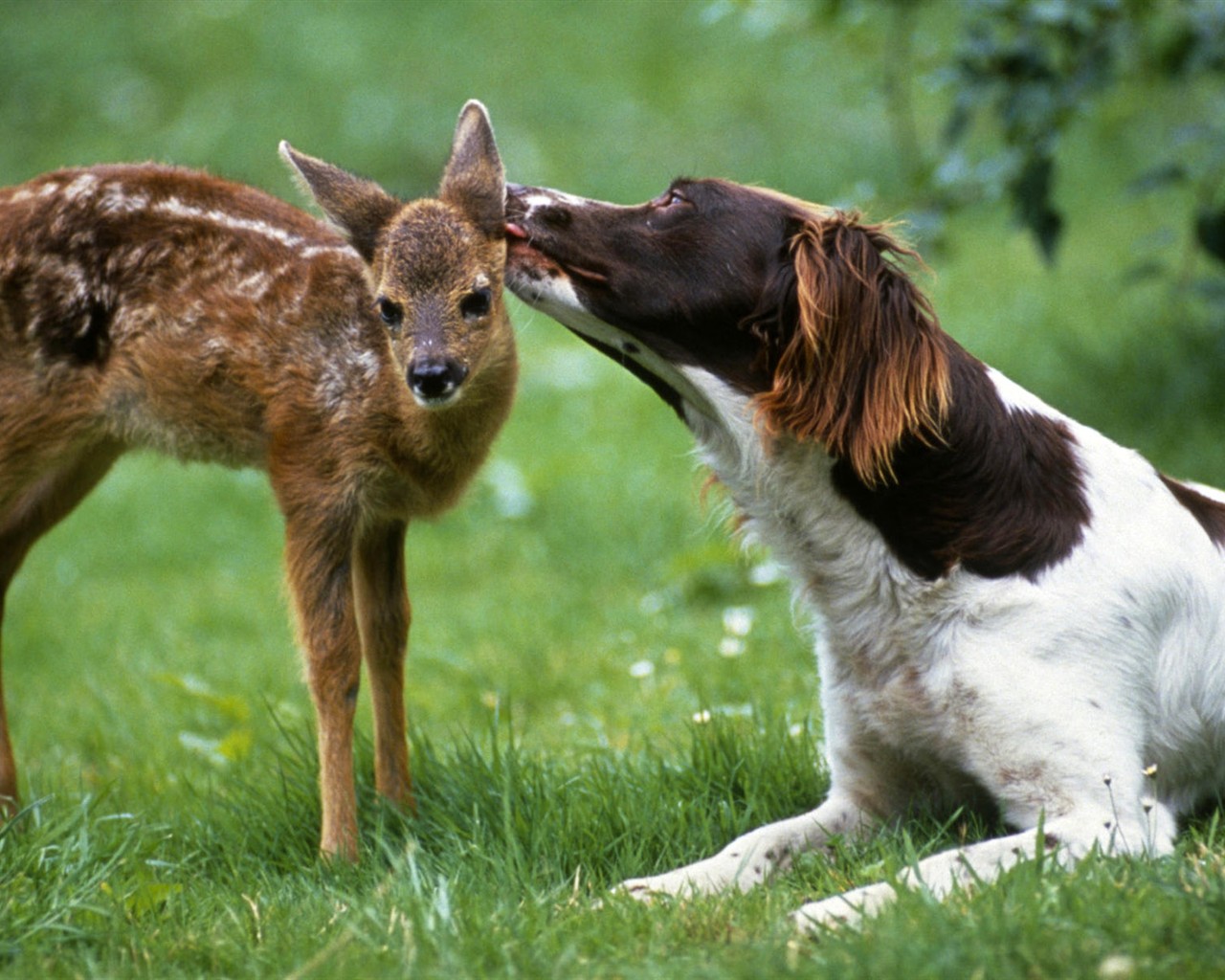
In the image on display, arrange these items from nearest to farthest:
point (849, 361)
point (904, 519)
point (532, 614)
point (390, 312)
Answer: point (849, 361) < point (904, 519) < point (390, 312) < point (532, 614)

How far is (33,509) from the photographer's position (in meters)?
4.94

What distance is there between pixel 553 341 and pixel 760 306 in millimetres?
7954

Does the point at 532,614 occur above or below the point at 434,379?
below

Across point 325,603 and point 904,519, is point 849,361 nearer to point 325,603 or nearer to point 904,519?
point 904,519

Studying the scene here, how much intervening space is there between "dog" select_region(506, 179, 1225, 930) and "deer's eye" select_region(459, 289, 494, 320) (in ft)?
0.41

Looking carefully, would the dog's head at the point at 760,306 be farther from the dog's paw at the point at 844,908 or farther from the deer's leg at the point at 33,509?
the deer's leg at the point at 33,509

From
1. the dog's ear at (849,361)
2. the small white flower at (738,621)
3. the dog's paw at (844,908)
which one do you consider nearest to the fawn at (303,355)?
the dog's ear at (849,361)

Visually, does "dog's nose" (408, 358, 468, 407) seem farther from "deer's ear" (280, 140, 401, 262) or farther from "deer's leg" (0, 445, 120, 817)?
"deer's leg" (0, 445, 120, 817)

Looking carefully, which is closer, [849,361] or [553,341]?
[849,361]

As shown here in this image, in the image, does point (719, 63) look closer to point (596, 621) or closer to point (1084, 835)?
point (596, 621)

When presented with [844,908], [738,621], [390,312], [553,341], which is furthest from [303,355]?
[553,341]

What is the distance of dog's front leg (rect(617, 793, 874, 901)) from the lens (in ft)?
12.2

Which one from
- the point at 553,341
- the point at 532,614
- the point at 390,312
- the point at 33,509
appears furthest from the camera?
the point at 553,341

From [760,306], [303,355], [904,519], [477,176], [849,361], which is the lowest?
[904,519]
